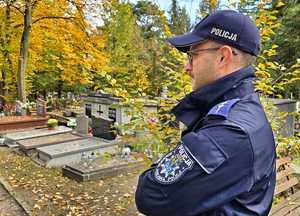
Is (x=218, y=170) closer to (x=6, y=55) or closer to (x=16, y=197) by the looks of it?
(x=16, y=197)

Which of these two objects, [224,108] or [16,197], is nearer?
[224,108]

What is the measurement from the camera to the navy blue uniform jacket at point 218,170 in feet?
3.77

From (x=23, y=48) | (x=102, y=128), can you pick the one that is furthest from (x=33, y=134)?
(x=23, y=48)

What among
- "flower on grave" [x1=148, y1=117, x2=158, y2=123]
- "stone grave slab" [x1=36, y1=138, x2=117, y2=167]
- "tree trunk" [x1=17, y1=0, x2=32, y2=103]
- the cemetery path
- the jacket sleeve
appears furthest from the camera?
"tree trunk" [x1=17, y1=0, x2=32, y2=103]

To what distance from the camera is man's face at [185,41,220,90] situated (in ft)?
4.67

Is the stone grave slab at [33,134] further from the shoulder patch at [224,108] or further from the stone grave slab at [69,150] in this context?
the shoulder patch at [224,108]

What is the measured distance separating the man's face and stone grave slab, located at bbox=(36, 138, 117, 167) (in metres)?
7.10

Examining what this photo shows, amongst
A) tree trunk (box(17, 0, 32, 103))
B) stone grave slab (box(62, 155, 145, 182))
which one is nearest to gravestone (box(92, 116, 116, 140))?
stone grave slab (box(62, 155, 145, 182))

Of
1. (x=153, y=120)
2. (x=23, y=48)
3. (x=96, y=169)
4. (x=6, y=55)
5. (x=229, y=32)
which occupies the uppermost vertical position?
(x=23, y=48)

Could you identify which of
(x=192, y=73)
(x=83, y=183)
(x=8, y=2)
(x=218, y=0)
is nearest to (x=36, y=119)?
(x=8, y=2)

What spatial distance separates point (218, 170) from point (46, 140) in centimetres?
1016

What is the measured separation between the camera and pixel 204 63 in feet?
4.75

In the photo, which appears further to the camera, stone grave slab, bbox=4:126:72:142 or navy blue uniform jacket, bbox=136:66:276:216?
stone grave slab, bbox=4:126:72:142

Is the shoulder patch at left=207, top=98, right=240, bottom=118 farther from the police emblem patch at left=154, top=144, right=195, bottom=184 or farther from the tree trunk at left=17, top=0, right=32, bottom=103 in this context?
the tree trunk at left=17, top=0, right=32, bottom=103
